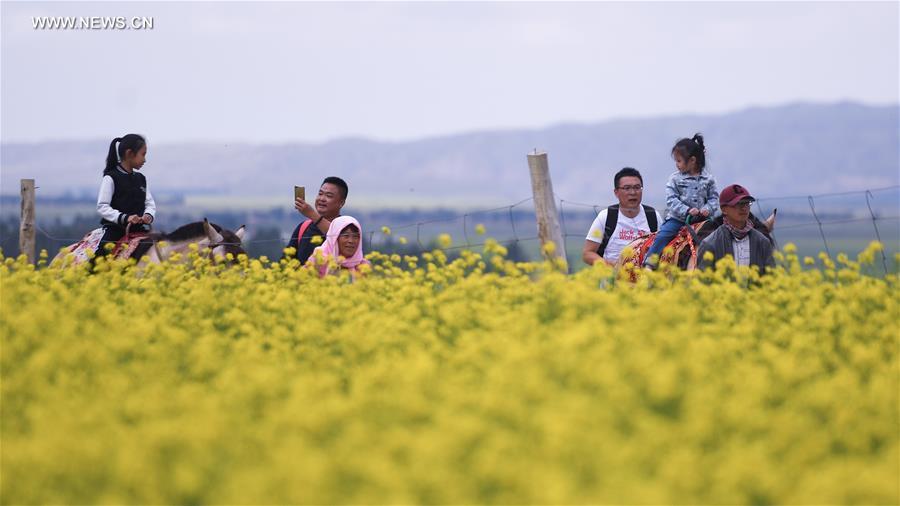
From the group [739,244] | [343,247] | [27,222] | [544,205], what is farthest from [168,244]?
[739,244]

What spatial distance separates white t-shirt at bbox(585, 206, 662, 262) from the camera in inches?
452

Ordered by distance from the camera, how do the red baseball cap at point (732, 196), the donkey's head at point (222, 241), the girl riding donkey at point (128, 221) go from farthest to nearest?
the donkey's head at point (222, 241)
the girl riding donkey at point (128, 221)
the red baseball cap at point (732, 196)

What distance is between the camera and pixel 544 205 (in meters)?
12.3

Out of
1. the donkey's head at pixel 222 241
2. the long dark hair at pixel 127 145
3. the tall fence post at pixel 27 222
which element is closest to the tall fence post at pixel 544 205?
the donkey's head at pixel 222 241

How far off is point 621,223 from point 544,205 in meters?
0.94

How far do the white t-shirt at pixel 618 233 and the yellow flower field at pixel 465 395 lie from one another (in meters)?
2.33

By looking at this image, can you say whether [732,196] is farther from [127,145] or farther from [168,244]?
[168,244]

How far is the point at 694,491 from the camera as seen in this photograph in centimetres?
488

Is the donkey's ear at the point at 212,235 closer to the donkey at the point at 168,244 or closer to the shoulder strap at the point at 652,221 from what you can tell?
the donkey at the point at 168,244

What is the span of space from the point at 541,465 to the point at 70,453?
1732 mm

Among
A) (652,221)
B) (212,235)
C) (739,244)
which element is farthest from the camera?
(212,235)

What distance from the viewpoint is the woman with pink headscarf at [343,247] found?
1058 cm

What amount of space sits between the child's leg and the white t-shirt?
539mm

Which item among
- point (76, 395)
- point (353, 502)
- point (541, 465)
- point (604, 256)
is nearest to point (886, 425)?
point (541, 465)
